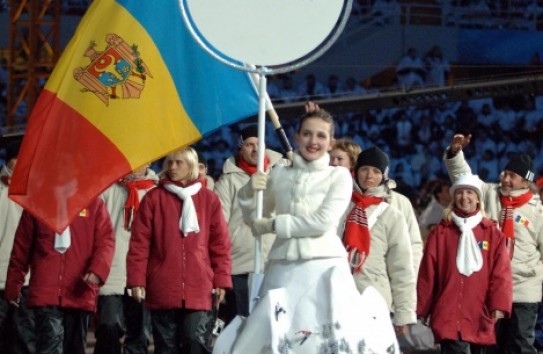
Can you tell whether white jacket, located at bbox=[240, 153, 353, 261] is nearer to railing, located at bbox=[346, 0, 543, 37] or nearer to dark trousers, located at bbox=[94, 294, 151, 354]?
dark trousers, located at bbox=[94, 294, 151, 354]

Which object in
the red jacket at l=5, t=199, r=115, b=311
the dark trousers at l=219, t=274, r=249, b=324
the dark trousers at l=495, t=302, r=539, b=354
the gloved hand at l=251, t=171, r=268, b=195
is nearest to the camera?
the gloved hand at l=251, t=171, r=268, b=195

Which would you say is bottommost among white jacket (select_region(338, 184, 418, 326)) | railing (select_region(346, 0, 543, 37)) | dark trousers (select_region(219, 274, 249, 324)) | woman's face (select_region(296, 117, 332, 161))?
dark trousers (select_region(219, 274, 249, 324))

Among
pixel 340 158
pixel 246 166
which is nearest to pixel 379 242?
pixel 340 158

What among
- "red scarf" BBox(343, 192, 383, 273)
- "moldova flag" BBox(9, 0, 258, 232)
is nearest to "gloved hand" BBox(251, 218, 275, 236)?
"moldova flag" BBox(9, 0, 258, 232)

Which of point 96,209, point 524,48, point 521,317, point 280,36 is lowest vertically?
point 521,317

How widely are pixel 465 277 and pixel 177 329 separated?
2270mm

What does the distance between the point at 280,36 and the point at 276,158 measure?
14.3 feet

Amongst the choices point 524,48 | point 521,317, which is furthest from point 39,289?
point 524,48

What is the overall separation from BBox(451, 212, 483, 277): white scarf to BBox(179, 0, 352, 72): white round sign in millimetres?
3770

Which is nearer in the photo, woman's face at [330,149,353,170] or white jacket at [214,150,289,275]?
woman's face at [330,149,353,170]

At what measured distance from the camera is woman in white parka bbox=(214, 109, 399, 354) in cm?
864

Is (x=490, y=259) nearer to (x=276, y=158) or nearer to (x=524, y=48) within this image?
(x=276, y=158)

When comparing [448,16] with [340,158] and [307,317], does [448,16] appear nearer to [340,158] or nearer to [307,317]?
[340,158]

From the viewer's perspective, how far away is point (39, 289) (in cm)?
1196
